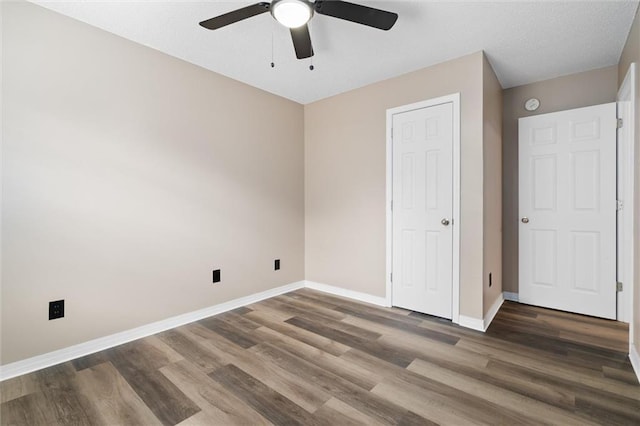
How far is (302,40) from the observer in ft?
6.50

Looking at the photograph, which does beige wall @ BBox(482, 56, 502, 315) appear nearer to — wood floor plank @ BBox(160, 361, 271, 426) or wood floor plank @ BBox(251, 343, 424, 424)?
wood floor plank @ BBox(251, 343, 424, 424)

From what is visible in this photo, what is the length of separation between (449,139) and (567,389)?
6.79 ft

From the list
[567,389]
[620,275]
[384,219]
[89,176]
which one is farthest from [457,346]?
[89,176]

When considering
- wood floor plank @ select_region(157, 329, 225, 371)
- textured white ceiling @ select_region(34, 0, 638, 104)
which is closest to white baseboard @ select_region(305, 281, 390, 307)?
wood floor plank @ select_region(157, 329, 225, 371)

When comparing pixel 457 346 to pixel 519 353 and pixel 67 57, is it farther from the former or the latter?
pixel 67 57

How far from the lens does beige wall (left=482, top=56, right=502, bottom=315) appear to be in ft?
8.96

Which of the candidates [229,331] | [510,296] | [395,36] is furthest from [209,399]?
[510,296]

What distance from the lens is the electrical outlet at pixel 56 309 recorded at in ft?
6.91

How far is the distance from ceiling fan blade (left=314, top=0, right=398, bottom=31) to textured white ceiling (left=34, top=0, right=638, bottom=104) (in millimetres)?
346

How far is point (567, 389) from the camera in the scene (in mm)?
1793

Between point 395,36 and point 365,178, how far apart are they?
1484mm

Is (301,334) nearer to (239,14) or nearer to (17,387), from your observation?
(17,387)

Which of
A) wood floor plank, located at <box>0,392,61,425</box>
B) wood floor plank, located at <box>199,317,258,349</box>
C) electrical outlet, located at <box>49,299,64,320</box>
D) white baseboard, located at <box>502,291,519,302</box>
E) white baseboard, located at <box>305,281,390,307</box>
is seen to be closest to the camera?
wood floor plank, located at <box>0,392,61,425</box>

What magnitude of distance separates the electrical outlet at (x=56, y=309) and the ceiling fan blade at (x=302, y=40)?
98.3 inches
